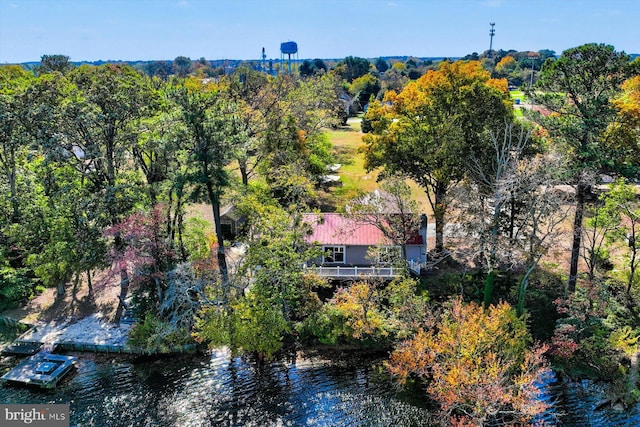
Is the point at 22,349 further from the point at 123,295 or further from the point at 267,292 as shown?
the point at 267,292

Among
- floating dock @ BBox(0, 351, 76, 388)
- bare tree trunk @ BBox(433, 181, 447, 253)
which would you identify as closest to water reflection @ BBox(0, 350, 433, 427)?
floating dock @ BBox(0, 351, 76, 388)

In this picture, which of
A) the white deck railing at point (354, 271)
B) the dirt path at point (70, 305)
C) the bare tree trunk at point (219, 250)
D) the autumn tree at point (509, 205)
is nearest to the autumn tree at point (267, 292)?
the bare tree trunk at point (219, 250)

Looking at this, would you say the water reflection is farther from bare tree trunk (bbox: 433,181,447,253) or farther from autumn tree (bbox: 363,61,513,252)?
autumn tree (bbox: 363,61,513,252)

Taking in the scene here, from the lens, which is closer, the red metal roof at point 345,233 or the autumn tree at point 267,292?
the autumn tree at point 267,292

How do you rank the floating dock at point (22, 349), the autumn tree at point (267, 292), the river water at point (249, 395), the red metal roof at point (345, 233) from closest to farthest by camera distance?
the river water at point (249, 395), the autumn tree at point (267, 292), the floating dock at point (22, 349), the red metal roof at point (345, 233)

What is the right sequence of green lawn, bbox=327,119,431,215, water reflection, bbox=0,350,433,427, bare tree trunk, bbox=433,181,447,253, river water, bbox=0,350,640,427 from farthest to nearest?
green lawn, bbox=327,119,431,215
bare tree trunk, bbox=433,181,447,253
water reflection, bbox=0,350,433,427
river water, bbox=0,350,640,427

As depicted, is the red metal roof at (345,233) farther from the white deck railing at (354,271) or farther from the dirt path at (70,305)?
the dirt path at (70,305)

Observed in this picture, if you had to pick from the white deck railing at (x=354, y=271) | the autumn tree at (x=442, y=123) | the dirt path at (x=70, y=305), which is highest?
the autumn tree at (x=442, y=123)
